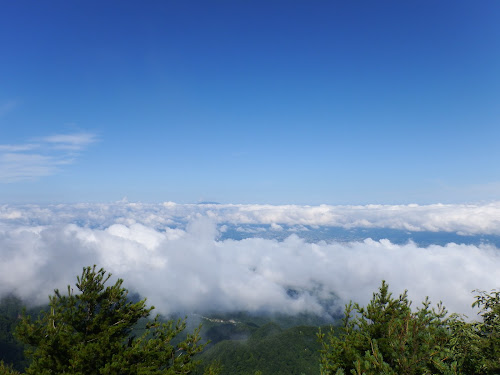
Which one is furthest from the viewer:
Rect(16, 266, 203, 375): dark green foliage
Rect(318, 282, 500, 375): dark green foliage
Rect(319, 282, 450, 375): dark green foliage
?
Rect(16, 266, 203, 375): dark green foliage

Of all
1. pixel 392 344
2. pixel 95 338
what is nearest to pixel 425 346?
pixel 392 344

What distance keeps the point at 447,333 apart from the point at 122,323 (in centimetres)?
1942

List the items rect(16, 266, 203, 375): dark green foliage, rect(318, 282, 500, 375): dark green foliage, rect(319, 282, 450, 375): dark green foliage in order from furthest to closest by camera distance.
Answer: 1. rect(16, 266, 203, 375): dark green foliage
2. rect(319, 282, 450, 375): dark green foliage
3. rect(318, 282, 500, 375): dark green foliage

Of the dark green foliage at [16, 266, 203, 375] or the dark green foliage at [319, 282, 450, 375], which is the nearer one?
the dark green foliage at [319, 282, 450, 375]

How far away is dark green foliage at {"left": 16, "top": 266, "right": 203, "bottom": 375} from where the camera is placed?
1493 cm

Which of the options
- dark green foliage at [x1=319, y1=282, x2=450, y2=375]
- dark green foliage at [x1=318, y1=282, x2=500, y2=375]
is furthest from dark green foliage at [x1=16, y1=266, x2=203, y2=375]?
dark green foliage at [x1=318, y1=282, x2=500, y2=375]

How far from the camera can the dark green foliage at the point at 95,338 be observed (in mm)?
14930

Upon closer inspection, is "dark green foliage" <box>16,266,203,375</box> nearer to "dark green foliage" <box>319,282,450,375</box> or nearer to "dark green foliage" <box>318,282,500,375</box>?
"dark green foliage" <box>319,282,450,375</box>

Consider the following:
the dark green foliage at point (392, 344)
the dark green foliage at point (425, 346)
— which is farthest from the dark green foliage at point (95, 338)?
the dark green foliage at point (425, 346)

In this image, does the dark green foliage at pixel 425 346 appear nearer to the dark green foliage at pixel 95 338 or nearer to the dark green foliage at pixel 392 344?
the dark green foliage at pixel 392 344

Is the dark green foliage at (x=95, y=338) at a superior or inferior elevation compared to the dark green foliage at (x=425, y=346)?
inferior

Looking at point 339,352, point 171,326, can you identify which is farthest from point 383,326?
point 171,326

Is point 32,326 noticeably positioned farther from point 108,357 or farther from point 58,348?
point 108,357

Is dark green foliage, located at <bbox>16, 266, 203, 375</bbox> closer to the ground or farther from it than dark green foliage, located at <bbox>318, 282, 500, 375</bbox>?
closer to the ground
